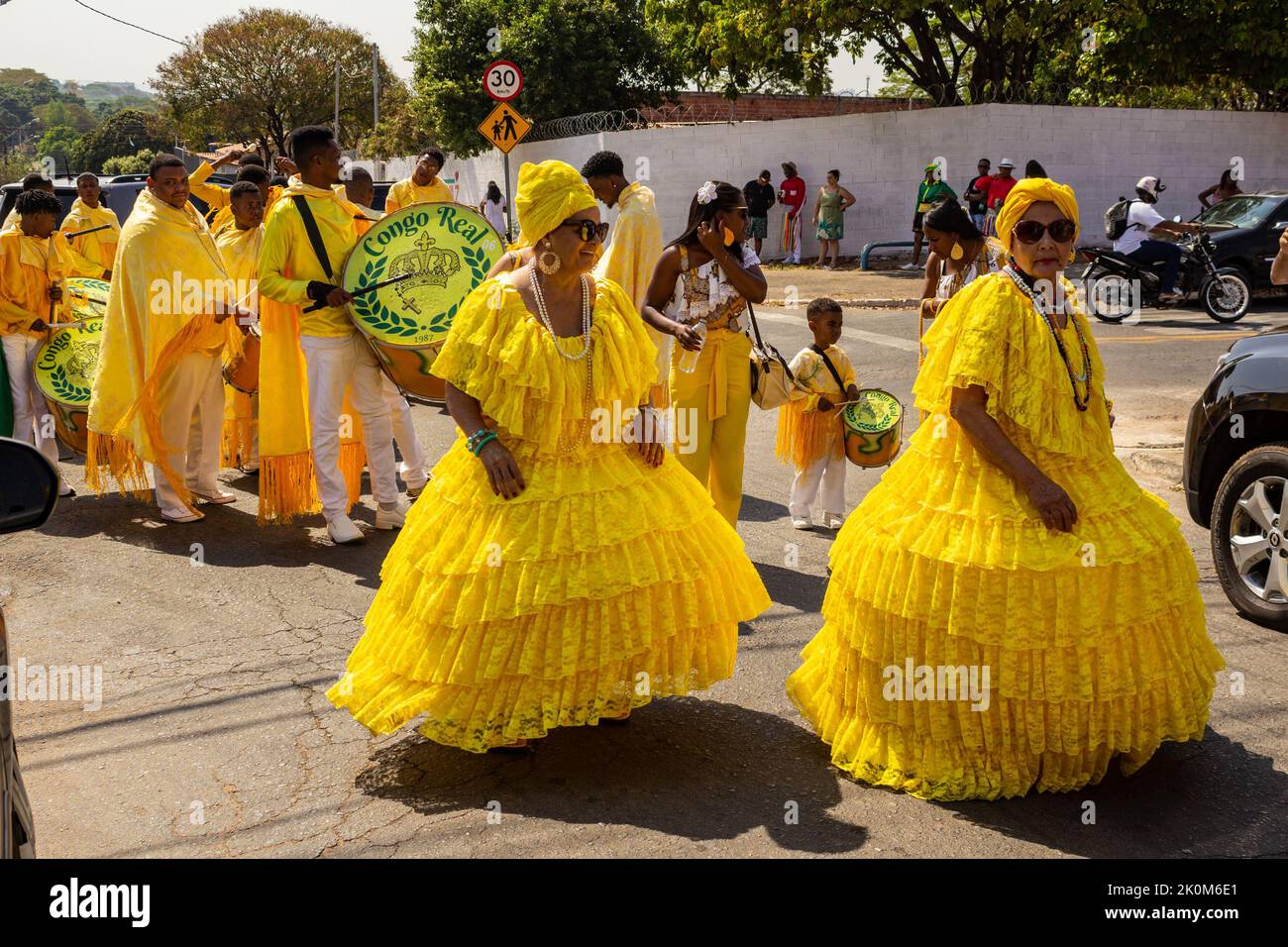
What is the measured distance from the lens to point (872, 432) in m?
6.97

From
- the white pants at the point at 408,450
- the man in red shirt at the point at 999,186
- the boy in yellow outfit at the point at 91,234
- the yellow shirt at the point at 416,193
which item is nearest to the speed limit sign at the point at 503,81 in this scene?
the yellow shirt at the point at 416,193

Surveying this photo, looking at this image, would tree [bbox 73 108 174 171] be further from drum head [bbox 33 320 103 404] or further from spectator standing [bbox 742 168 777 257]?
drum head [bbox 33 320 103 404]

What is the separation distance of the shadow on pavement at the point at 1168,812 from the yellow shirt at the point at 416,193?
7366 mm

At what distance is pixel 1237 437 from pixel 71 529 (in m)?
6.77

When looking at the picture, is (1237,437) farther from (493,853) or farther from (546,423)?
(493,853)

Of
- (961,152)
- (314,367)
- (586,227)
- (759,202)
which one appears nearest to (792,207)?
(759,202)

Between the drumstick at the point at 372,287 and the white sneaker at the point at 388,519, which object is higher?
the drumstick at the point at 372,287

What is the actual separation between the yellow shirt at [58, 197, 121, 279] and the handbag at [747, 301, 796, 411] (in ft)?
20.4

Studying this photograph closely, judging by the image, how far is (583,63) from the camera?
1254 inches

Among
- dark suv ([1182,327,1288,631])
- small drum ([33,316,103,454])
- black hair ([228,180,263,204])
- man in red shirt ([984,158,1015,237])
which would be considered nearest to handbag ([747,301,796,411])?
dark suv ([1182,327,1288,631])

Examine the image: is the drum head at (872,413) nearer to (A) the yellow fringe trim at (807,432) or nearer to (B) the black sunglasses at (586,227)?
(A) the yellow fringe trim at (807,432)

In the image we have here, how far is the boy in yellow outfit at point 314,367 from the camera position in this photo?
7195 mm

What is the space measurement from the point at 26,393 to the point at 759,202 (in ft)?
54.6

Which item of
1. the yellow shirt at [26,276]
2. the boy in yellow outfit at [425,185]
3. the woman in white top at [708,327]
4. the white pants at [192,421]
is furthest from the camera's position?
the boy in yellow outfit at [425,185]
